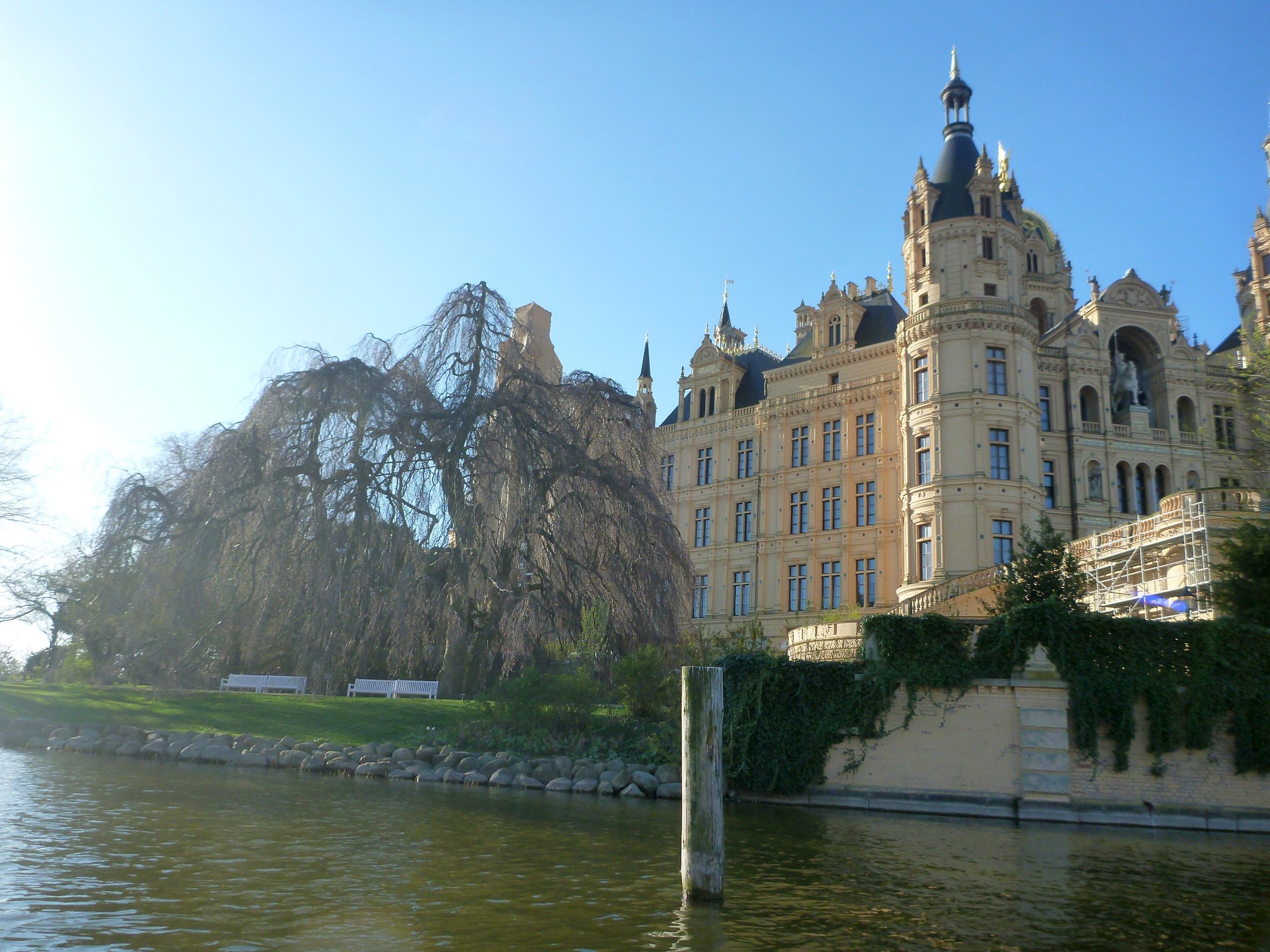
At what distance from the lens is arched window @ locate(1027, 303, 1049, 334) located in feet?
137

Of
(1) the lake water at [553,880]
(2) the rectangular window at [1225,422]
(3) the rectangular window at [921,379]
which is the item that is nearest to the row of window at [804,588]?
(3) the rectangular window at [921,379]

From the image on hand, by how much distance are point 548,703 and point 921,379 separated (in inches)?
823

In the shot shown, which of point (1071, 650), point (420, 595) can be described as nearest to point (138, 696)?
point (420, 595)

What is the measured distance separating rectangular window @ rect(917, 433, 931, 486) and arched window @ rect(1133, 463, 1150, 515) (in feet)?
27.6

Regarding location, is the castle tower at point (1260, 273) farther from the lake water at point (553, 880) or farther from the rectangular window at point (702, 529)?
the lake water at point (553, 880)

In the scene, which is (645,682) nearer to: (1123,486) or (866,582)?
(866,582)

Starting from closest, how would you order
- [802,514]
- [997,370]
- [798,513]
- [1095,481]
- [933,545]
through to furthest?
[933,545], [997,370], [1095,481], [802,514], [798,513]

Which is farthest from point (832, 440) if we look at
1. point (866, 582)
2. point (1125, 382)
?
point (1125, 382)

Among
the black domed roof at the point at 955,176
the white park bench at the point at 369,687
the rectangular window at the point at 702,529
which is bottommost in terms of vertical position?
the white park bench at the point at 369,687

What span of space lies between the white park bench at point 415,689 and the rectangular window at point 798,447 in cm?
2103

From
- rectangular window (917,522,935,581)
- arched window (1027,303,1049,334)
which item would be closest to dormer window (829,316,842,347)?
arched window (1027,303,1049,334)

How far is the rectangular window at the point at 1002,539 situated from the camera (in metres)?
31.6

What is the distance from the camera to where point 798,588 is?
39.8 m

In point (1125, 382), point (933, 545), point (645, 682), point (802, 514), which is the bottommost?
point (645, 682)
